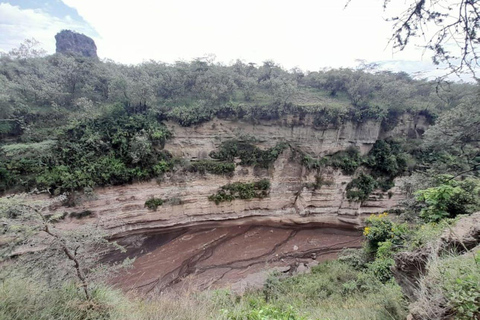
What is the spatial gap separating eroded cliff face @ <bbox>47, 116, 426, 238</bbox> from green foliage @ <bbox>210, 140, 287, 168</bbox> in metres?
0.37

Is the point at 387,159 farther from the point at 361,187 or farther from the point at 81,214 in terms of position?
the point at 81,214

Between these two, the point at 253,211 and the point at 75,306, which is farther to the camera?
the point at 253,211

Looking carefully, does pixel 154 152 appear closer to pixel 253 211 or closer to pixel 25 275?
pixel 253 211

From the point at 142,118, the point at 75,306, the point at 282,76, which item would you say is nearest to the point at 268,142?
the point at 282,76

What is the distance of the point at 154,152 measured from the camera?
1207 cm

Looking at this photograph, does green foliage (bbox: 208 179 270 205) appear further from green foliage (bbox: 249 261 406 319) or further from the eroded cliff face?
green foliage (bbox: 249 261 406 319)

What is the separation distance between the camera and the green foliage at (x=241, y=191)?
41.4 ft

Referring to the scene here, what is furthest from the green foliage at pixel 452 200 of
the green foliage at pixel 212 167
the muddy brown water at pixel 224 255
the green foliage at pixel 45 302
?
the green foliage at pixel 212 167

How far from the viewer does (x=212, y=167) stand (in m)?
12.6

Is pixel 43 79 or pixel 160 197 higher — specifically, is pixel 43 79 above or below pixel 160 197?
above

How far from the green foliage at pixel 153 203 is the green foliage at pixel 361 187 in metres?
11.5

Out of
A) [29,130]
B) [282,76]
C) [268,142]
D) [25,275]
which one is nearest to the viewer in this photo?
[25,275]

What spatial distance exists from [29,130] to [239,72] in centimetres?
1365

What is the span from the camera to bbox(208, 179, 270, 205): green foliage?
1261 centimetres
